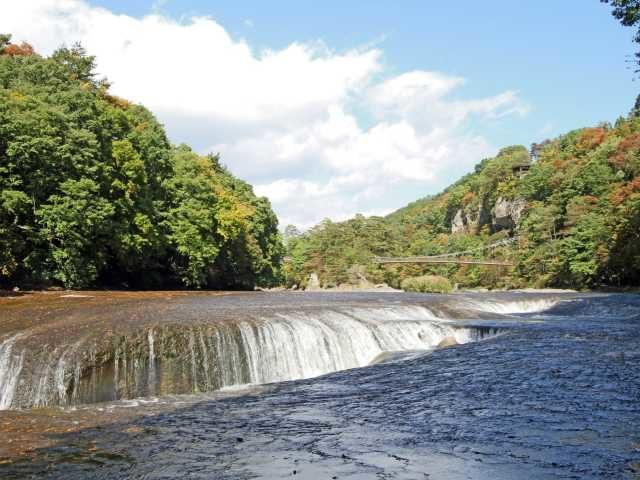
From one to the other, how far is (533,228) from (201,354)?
67.1 meters

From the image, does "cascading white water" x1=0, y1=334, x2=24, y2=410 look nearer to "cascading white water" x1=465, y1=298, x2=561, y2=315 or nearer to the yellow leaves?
"cascading white water" x1=465, y1=298, x2=561, y2=315

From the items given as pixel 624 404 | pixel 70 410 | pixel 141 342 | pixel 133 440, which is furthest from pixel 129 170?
pixel 624 404

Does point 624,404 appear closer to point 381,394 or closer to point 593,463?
point 593,463

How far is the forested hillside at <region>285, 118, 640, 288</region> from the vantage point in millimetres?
52781

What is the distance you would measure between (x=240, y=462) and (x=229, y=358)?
304 inches

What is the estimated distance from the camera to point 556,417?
9.20 meters

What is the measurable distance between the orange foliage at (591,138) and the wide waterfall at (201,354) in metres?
90.9

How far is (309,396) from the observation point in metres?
12.1

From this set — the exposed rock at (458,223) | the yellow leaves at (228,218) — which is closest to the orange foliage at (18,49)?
the yellow leaves at (228,218)

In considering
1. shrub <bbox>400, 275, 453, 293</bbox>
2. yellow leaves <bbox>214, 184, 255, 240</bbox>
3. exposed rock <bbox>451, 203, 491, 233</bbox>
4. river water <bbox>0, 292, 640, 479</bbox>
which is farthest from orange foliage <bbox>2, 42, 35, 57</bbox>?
exposed rock <bbox>451, 203, 491, 233</bbox>

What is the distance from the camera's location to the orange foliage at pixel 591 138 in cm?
9775

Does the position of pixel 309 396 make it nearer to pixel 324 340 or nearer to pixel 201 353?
pixel 201 353

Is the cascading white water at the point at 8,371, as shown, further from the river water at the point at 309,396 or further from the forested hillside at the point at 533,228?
the forested hillside at the point at 533,228

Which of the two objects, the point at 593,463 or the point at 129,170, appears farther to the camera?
the point at 129,170
